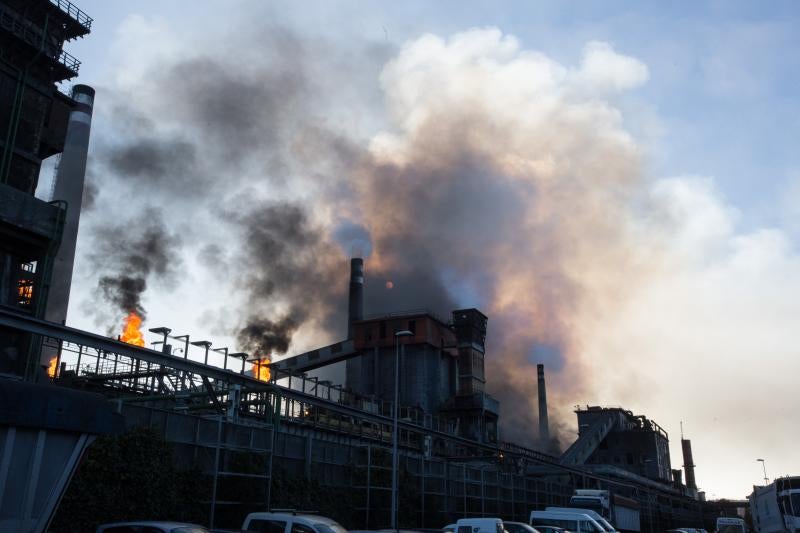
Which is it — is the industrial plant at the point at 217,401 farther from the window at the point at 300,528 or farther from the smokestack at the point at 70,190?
the window at the point at 300,528

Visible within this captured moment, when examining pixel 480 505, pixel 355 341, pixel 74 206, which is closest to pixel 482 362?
pixel 355 341

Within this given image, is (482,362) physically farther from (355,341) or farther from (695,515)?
(695,515)

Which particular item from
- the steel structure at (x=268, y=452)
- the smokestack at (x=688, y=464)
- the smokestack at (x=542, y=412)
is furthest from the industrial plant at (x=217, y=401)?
the smokestack at (x=688, y=464)

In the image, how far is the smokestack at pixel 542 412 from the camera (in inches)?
4099

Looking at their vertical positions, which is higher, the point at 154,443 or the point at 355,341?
the point at 355,341

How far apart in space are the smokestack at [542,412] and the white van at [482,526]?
82200mm

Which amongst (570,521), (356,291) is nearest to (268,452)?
(570,521)

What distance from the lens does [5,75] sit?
47.2m

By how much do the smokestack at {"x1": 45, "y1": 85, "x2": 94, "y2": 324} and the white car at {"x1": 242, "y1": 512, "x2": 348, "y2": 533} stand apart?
162ft

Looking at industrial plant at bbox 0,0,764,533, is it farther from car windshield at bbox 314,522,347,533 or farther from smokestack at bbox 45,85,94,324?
car windshield at bbox 314,522,347,533

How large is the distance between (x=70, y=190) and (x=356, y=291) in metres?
43.0

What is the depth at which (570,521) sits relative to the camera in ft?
106

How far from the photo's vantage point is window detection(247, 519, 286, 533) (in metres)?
17.7

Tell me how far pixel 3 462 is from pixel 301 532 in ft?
27.2
